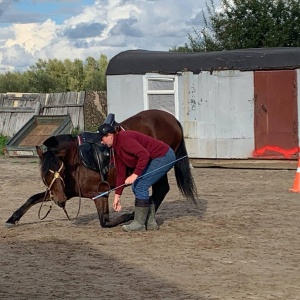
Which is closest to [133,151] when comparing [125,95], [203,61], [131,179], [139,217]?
[131,179]

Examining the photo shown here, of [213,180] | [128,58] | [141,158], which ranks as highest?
[128,58]

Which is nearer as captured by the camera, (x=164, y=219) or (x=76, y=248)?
(x=76, y=248)

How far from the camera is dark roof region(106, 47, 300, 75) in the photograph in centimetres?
1667

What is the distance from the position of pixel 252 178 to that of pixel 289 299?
30.9 ft

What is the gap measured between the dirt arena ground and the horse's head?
0.47 metres

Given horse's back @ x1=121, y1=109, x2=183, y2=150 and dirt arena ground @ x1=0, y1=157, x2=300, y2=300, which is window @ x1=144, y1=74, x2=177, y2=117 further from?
horse's back @ x1=121, y1=109, x2=183, y2=150

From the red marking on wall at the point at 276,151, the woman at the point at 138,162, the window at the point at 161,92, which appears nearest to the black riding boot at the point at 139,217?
the woman at the point at 138,162

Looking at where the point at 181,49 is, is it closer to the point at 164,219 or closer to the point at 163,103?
the point at 163,103

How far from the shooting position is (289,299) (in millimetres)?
6078

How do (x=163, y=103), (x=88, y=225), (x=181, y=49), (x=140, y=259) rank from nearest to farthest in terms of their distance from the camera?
(x=140, y=259), (x=88, y=225), (x=163, y=103), (x=181, y=49)

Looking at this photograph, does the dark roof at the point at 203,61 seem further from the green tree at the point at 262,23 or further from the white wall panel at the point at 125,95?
the green tree at the point at 262,23

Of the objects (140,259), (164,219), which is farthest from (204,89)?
(140,259)

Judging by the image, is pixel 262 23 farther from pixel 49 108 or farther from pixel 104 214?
pixel 104 214

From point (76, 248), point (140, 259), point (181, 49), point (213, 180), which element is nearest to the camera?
point (140, 259)
